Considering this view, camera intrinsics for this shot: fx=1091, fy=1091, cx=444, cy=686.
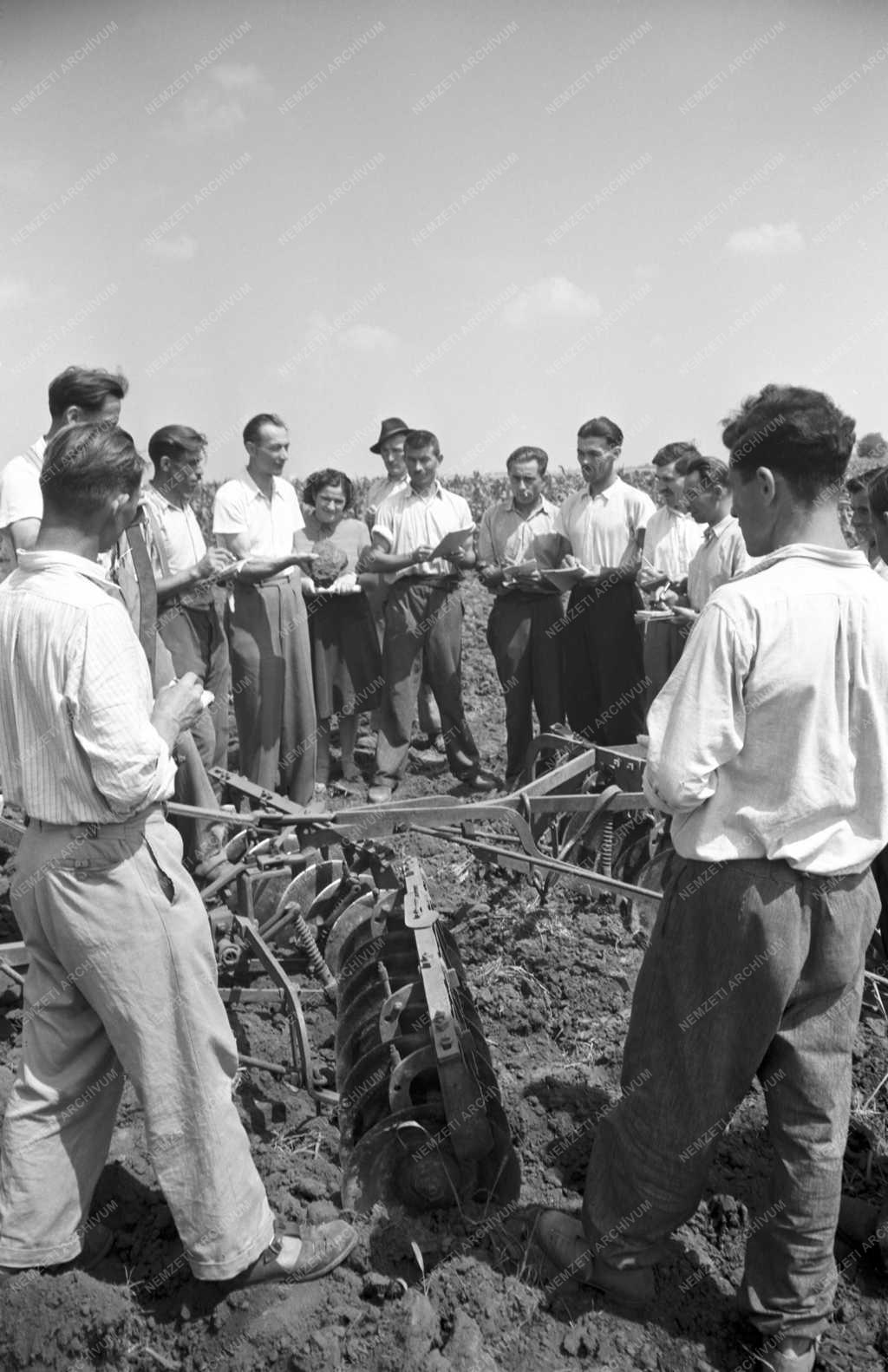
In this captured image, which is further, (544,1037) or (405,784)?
(405,784)

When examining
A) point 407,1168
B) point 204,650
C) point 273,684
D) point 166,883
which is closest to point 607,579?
point 273,684

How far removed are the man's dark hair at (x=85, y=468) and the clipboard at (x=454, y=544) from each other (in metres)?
4.55

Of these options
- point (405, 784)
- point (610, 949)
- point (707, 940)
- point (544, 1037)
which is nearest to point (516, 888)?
point (610, 949)

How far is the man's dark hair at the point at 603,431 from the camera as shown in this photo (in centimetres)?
715

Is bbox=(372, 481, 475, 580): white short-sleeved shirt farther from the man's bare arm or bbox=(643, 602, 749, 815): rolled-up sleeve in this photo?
bbox=(643, 602, 749, 815): rolled-up sleeve

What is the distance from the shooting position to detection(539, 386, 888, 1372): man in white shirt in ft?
7.41

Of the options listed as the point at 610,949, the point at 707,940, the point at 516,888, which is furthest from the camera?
the point at 516,888

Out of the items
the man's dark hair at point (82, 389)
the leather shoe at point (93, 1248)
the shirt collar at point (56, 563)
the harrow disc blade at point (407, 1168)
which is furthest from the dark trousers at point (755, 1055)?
the man's dark hair at point (82, 389)

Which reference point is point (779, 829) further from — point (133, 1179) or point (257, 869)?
point (257, 869)

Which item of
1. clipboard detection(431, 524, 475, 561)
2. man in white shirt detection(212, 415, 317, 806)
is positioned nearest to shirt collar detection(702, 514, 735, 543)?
clipboard detection(431, 524, 475, 561)

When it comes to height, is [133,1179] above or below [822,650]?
below

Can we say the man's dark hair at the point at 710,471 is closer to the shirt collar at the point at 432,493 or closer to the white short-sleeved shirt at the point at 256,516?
the shirt collar at the point at 432,493

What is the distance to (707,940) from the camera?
238 centimetres

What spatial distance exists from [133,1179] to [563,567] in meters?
5.03
